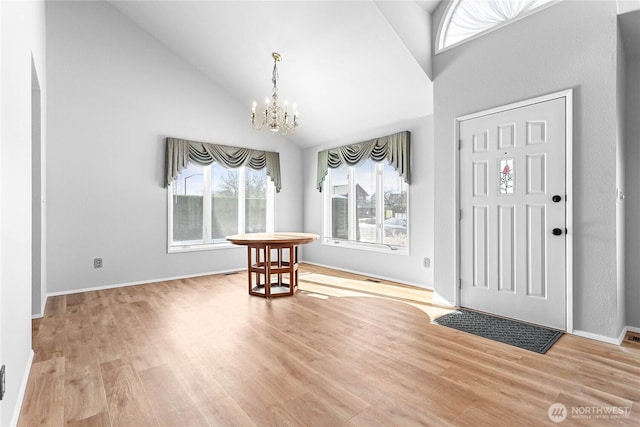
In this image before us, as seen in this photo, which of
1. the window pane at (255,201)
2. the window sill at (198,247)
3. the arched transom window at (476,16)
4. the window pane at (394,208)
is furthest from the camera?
the window pane at (255,201)

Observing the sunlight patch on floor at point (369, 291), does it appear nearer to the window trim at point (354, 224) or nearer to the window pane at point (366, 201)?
the window trim at point (354, 224)

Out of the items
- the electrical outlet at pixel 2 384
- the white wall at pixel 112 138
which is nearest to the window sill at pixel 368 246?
the white wall at pixel 112 138

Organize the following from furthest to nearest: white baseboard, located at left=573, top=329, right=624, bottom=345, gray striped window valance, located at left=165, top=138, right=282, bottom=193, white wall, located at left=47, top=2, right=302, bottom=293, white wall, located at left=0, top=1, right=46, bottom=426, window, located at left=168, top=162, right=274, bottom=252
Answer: window, located at left=168, top=162, right=274, bottom=252, gray striped window valance, located at left=165, top=138, right=282, bottom=193, white wall, located at left=47, top=2, right=302, bottom=293, white baseboard, located at left=573, top=329, right=624, bottom=345, white wall, located at left=0, top=1, right=46, bottom=426

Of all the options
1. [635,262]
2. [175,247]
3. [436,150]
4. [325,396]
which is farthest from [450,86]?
[175,247]

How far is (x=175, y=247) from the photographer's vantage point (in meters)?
5.07

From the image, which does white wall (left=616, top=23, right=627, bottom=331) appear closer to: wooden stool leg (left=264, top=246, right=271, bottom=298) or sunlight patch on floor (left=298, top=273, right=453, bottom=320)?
sunlight patch on floor (left=298, top=273, right=453, bottom=320)

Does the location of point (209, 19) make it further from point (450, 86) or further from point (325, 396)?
point (325, 396)

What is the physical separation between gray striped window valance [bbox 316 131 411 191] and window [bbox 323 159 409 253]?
143 mm

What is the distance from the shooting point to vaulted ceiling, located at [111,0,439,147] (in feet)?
11.8

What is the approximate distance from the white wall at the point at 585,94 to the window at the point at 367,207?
6.69 ft

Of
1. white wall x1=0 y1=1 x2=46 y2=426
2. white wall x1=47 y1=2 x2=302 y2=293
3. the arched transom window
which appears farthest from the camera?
white wall x1=47 y1=2 x2=302 y2=293

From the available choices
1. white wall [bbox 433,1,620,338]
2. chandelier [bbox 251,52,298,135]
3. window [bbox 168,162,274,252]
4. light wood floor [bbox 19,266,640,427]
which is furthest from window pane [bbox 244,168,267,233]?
white wall [bbox 433,1,620,338]

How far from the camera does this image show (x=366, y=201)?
17.7ft

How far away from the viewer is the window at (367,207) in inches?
191
